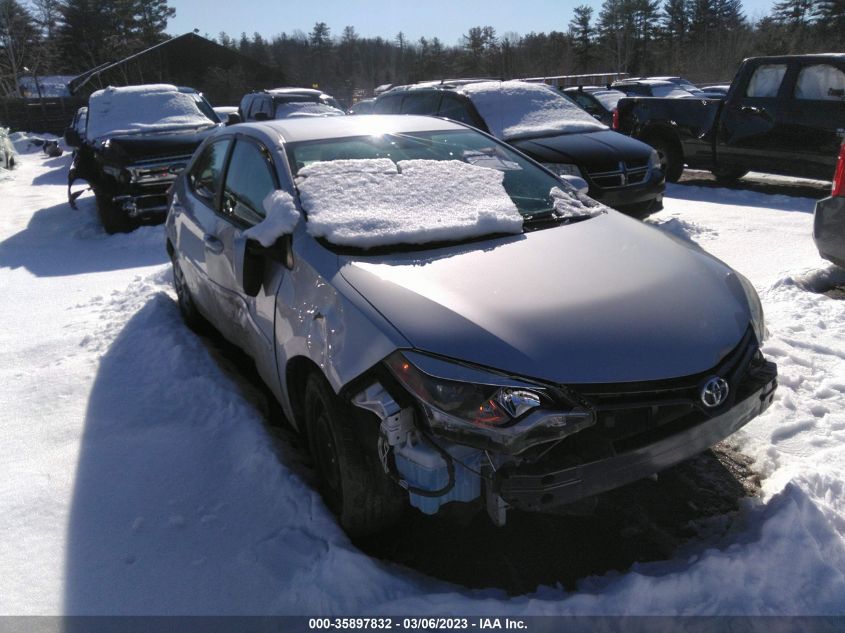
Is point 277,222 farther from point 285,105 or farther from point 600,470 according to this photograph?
point 285,105

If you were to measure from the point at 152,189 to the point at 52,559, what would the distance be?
6872 millimetres

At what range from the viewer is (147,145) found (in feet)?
29.0

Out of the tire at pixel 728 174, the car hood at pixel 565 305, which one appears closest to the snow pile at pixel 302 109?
the tire at pixel 728 174

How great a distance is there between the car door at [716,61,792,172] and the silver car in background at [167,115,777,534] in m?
7.02

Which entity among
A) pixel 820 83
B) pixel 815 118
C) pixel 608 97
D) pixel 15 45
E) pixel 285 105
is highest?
pixel 15 45

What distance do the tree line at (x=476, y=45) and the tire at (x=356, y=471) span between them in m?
47.8

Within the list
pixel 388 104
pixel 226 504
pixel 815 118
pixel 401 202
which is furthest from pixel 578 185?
pixel 815 118

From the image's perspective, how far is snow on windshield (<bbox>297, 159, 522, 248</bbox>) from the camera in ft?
9.46

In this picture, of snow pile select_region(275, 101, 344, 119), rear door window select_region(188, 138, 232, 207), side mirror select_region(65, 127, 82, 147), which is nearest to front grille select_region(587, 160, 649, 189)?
rear door window select_region(188, 138, 232, 207)

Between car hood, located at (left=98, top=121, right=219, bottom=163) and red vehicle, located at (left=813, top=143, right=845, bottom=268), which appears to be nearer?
red vehicle, located at (left=813, top=143, right=845, bottom=268)

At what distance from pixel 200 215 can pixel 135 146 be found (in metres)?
5.36

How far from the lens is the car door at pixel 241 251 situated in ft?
10.3

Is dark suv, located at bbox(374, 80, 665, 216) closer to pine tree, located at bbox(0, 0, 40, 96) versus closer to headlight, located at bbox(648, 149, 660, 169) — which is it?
headlight, located at bbox(648, 149, 660, 169)

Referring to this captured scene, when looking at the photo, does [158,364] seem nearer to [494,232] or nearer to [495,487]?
[494,232]
